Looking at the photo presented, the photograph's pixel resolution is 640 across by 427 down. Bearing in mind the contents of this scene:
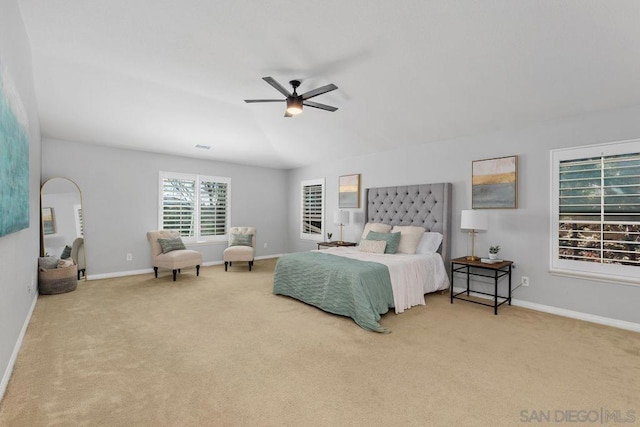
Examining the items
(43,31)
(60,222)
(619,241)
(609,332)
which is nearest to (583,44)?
A: (619,241)

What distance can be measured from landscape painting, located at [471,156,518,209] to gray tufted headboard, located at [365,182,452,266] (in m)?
0.42

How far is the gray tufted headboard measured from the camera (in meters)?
4.78

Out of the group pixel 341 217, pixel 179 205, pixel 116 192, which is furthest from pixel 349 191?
pixel 116 192

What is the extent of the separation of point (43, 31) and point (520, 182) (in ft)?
18.9

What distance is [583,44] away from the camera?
9.02 feet

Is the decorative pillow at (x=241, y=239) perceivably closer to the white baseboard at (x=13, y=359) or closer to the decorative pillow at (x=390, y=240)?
the decorative pillow at (x=390, y=240)

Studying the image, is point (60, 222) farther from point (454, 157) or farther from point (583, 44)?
point (583, 44)

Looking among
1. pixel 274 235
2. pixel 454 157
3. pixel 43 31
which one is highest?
pixel 43 31

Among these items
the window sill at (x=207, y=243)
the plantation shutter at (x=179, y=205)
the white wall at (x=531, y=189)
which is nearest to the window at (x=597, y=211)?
the white wall at (x=531, y=189)

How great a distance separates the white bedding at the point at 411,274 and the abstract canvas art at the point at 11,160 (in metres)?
3.51

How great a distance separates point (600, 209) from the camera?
3508 mm

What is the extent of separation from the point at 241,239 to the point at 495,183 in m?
5.02

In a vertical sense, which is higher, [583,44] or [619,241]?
[583,44]

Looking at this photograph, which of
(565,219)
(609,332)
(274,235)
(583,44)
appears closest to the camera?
(583,44)
